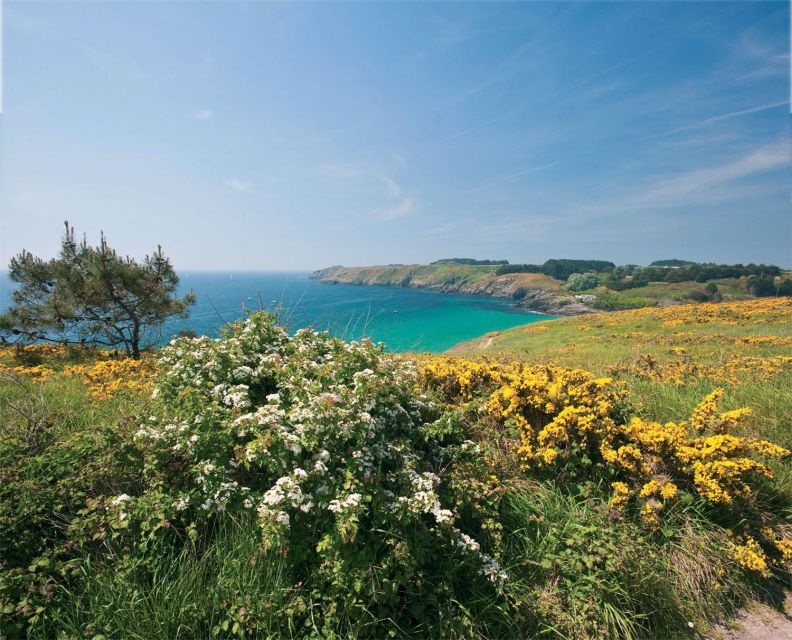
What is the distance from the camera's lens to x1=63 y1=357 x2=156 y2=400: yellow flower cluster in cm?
639

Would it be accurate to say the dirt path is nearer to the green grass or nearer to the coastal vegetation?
the coastal vegetation

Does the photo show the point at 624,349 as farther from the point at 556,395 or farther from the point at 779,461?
the point at 556,395

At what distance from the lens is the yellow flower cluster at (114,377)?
6387 mm

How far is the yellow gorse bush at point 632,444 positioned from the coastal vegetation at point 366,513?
0.03 meters

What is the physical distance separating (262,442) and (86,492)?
2084 millimetres

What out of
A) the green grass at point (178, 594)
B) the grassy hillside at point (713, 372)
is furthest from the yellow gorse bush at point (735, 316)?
the green grass at point (178, 594)

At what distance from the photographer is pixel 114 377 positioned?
7543mm

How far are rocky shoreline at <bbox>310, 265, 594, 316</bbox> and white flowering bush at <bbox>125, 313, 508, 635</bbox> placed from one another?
3539 inches

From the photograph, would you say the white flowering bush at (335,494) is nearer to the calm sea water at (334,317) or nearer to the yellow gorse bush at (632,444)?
the yellow gorse bush at (632,444)

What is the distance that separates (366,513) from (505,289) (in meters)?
138

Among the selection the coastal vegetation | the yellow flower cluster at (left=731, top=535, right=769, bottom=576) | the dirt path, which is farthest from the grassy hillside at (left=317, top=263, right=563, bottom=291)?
the dirt path

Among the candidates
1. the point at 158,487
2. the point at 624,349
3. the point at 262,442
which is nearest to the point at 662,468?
the point at 262,442

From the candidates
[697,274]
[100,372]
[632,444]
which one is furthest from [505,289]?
[632,444]

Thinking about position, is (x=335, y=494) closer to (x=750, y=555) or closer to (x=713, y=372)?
(x=750, y=555)
